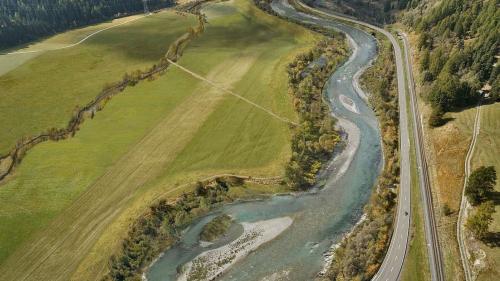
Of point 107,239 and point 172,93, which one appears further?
point 172,93

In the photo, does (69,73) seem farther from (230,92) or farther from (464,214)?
(464,214)

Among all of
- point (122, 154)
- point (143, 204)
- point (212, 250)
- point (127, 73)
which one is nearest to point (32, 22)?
point (127, 73)

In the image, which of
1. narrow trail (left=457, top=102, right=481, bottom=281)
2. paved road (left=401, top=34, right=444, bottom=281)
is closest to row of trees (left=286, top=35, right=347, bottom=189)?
paved road (left=401, top=34, right=444, bottom=281)

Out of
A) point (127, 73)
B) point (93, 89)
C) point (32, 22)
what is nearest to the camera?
point (93, 89)

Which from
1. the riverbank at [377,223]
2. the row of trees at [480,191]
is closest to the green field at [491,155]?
the row of trees at [480,191]

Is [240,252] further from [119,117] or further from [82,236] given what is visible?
[119,117]
